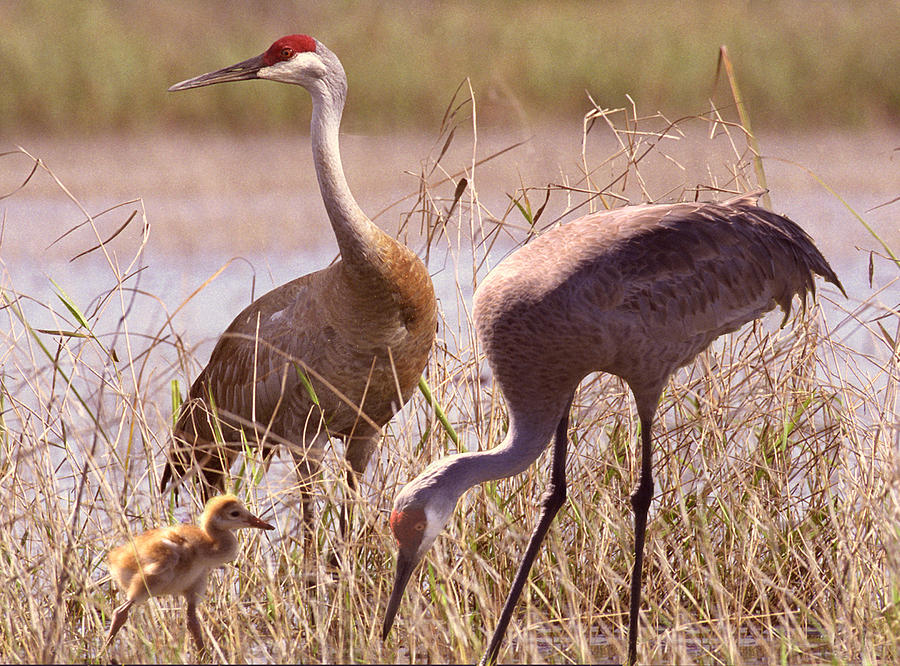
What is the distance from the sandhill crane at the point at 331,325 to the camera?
3.57 m

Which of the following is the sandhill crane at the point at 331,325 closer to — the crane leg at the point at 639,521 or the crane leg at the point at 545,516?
the crane leg at the point at 545,516

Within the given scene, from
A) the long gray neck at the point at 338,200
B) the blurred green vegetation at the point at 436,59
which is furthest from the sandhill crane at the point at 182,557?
the blurred green vegetation at the point at 436,59

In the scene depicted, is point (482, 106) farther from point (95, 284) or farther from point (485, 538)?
point (485, 538)

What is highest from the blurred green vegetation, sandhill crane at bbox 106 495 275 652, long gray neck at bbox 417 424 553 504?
the blurred green vegetation

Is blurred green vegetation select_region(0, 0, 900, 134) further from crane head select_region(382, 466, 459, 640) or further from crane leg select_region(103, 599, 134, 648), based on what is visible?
crane leg select_region(103, 599, 134, 648)

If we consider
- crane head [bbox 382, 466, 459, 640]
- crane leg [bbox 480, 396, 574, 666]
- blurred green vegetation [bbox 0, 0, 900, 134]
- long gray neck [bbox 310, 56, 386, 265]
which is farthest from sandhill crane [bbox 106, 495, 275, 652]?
blurred green vegetation [bbox 0, 0, 900, 134]

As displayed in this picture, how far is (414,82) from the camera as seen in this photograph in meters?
10.7

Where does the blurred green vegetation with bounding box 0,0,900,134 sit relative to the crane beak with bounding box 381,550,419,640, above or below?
above

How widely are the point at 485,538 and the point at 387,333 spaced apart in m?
0.56

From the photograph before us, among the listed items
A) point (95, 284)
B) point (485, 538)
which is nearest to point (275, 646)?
point (485, 538)

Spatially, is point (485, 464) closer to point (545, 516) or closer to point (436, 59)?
point (545, 516)

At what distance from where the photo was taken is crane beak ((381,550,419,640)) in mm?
3102

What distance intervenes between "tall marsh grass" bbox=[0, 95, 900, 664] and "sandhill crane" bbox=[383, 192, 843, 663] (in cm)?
16

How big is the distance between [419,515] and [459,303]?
1133 millimetres
